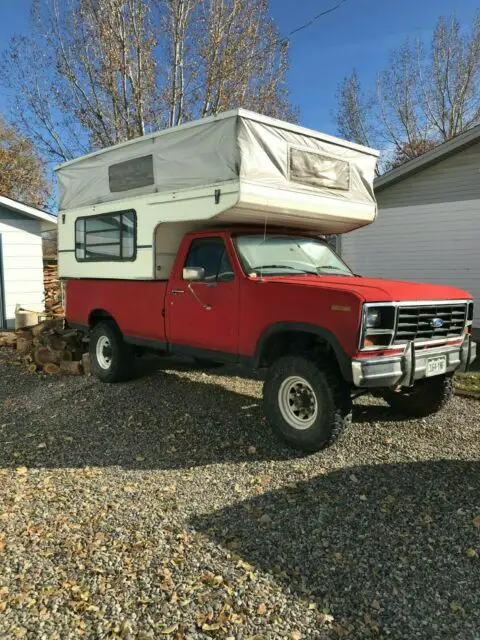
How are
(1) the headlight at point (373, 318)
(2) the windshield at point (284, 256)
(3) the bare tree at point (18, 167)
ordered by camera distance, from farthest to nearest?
(3) the bare tree at point (18, 167) < (2) the windshield at point (284, 256) < (1) the headlight at point (373, 318)

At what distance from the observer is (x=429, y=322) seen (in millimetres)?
4578

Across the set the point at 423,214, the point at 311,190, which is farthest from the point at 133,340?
the point at 423,214

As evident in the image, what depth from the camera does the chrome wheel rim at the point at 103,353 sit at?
719cm

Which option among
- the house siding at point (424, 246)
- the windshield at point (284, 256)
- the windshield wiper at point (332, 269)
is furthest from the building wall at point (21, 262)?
the windshield wiper at point (332, 269)

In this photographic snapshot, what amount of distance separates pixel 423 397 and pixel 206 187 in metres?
3.24

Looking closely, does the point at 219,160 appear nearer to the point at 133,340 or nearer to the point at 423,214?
the point at 133,340

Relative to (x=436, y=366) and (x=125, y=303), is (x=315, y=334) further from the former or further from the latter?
(x=125, y=303)

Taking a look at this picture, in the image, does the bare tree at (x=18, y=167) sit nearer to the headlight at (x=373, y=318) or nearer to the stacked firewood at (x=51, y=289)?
the stacked firewood at (x=51, y=289)

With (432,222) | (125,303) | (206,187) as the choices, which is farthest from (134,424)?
(432,222)

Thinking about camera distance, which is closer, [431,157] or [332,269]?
[332,269]

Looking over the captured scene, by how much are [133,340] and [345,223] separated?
3036 millimetres

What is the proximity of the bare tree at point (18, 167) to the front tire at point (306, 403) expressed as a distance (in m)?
25.8

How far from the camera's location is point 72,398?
6.48 meters

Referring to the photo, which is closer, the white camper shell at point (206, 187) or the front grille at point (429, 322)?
the front grille at point (429, 322)
